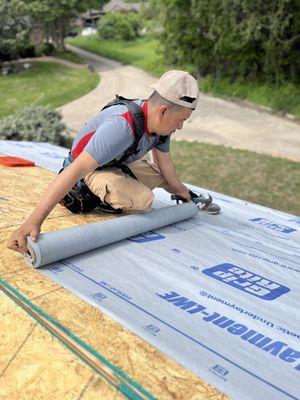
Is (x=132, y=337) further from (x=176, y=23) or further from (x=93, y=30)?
(x=93, y=30)

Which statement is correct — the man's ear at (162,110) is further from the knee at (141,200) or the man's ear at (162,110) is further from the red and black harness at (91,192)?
the knee at (141,200)

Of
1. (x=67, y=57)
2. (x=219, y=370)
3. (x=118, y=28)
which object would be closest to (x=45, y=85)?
(x=67, y=57)

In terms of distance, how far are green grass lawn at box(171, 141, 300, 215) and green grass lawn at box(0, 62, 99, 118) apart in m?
9.46

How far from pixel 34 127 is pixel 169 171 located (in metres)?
6.37

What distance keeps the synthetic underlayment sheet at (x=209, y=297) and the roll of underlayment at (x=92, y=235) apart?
7 cm

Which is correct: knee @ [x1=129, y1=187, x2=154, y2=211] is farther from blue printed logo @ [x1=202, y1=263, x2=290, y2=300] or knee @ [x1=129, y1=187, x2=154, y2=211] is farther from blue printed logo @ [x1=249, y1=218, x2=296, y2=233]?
blue printed logo @ [x1=249, y1=218, x2=296, y2=233]

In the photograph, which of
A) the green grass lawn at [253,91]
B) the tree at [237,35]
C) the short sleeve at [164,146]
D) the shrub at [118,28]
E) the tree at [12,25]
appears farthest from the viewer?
the shrub at [118,28]

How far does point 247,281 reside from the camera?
2895 millimetres

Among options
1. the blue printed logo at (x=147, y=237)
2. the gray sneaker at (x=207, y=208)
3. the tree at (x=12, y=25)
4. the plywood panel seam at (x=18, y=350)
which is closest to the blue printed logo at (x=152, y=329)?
the plywood panel seam at (x=18, y=350)

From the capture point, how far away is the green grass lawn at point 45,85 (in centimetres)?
1852

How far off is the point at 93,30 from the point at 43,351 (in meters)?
59.8

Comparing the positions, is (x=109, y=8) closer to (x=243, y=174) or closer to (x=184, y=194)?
(x=243, y=174)

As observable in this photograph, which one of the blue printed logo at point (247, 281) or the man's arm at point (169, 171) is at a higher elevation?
the man's arm at point (169, 171)

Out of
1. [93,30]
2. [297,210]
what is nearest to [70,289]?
[297,210]
